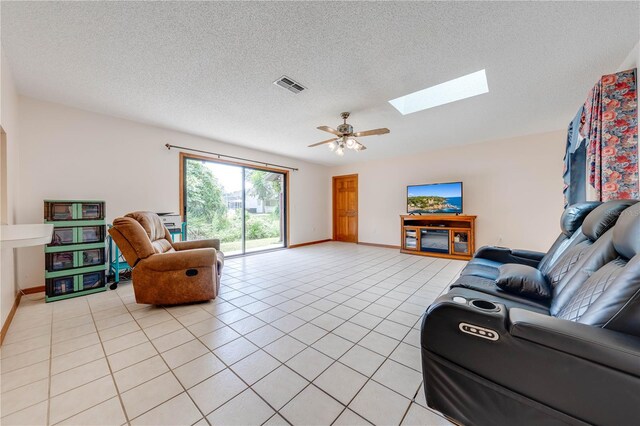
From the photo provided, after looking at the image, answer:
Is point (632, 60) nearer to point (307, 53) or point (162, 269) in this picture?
point (307, 53)

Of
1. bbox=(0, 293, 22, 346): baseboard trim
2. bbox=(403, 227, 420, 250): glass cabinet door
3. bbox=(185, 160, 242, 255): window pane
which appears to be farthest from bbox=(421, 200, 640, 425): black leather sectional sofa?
bbox=(185, 160, 242, 255): window pane

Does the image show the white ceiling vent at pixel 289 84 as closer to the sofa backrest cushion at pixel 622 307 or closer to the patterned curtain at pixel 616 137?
the sofa backrest cushion at pixel 622 307

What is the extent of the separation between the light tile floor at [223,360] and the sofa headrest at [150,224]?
0.78 metres

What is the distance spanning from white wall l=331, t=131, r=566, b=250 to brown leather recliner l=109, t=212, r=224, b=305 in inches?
189

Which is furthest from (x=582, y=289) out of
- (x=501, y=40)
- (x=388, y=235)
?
(x=388, y=235)

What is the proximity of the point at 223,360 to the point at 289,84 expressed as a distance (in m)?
2.64

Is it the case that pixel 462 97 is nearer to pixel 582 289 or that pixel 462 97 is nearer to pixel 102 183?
pixel 582 289

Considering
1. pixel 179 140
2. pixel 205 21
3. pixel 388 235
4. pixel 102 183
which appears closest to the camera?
pixel 205 21

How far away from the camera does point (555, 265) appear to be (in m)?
1.77

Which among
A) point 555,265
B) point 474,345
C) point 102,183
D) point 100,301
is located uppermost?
point 102,183

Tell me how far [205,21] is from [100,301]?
3084 millimetres

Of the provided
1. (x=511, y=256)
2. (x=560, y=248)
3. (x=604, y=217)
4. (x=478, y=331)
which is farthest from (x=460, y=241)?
(x=478, y=331)

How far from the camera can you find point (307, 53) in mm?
2002

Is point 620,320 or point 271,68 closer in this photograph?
point 620,320
